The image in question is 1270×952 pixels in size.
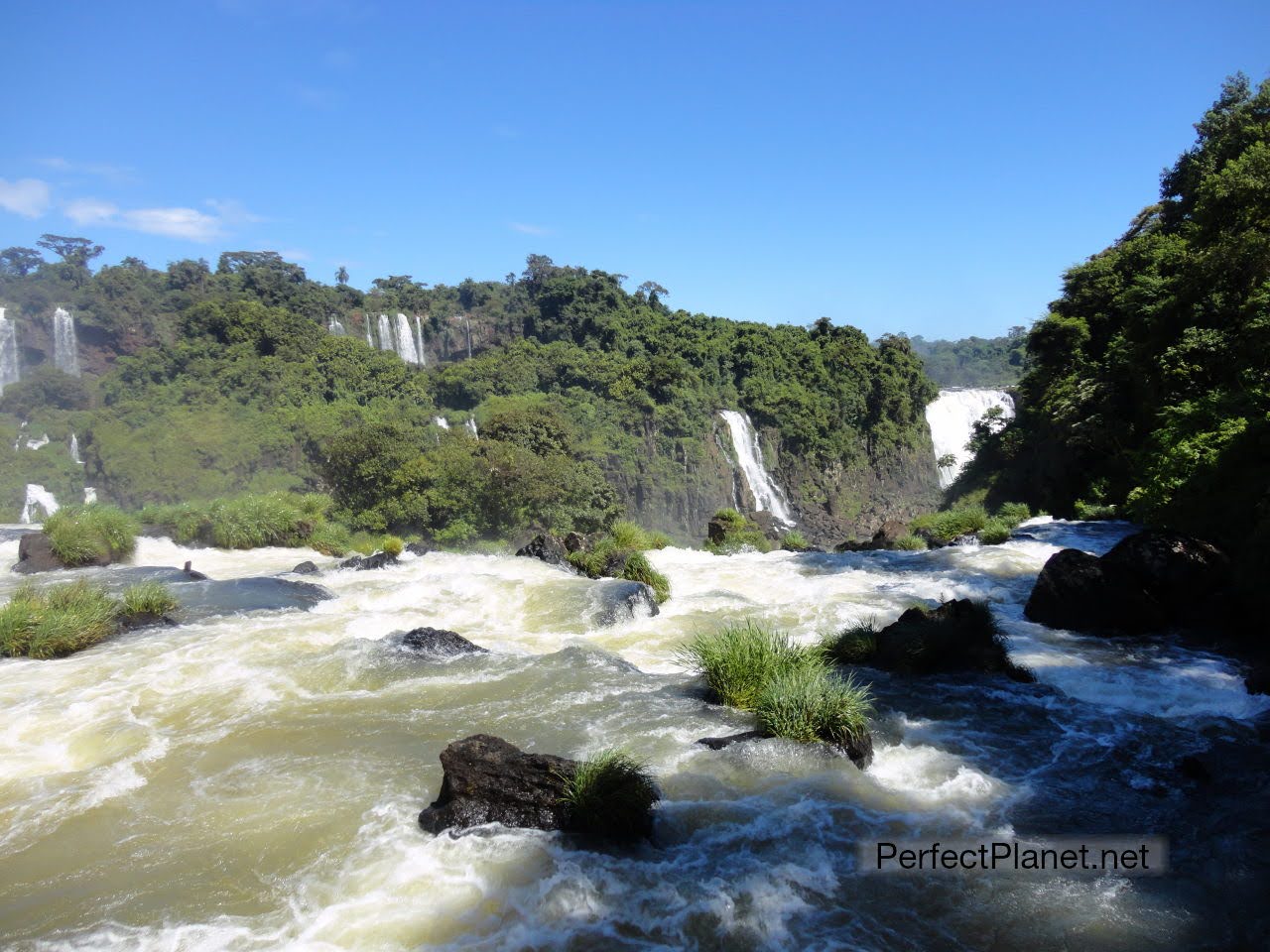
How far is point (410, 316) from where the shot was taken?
6631cm

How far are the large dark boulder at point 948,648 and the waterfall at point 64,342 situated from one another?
200 feet

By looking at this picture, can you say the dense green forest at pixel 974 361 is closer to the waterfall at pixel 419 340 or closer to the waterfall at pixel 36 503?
the waterfall at pixel 419 340

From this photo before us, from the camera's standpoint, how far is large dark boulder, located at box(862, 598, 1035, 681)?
35.3ft

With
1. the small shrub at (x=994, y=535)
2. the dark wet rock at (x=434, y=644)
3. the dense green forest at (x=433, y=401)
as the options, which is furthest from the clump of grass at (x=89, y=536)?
the small shrub at (x=994, y=535)

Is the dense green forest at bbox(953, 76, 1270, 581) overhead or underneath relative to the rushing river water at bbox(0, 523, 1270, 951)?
overhead

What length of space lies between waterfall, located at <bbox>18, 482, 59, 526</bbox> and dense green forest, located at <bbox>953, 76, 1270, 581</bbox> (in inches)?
1769

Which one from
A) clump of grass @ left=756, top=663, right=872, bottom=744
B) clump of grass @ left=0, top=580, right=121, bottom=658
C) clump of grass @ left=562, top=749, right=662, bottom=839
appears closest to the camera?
clump of grass @ left=562, top=749, right=662, bottom=839

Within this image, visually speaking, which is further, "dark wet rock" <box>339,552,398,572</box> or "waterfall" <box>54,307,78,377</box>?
"waterfall" <box>54,307,78,377</box>

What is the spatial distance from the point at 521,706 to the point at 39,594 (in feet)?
33.4

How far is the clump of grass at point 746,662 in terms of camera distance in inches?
368

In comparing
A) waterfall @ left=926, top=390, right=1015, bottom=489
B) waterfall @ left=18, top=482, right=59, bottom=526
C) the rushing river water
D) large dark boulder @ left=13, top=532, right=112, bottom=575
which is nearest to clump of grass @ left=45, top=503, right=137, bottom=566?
large dark boulder @ left=13, top=532, right=112, bottom=575

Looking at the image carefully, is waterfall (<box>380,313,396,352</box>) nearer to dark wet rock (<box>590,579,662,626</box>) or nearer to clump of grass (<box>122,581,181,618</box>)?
clump of grass (<box>122,581,181,618</box>)

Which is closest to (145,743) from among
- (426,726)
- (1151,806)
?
(426,726)

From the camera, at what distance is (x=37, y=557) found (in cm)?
2077
